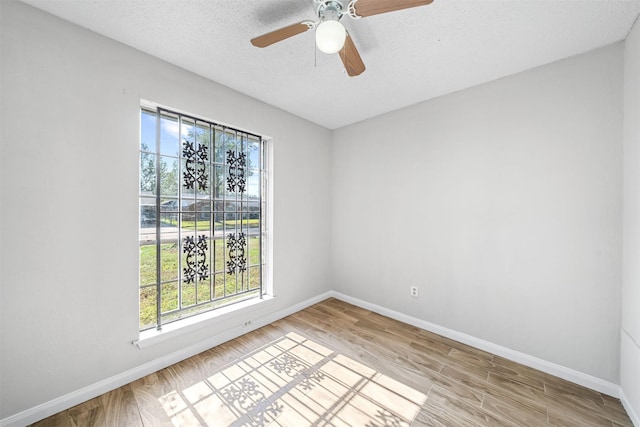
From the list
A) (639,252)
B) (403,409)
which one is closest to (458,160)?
(639,252)

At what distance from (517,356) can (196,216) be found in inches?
127

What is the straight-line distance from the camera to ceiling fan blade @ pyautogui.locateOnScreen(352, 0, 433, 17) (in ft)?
3.72

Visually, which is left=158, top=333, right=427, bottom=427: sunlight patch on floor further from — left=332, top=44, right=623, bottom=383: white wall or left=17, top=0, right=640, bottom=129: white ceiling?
left=17, top=0, right=640, bottom=129: white ceiling

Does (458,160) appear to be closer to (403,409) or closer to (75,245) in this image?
(403,409)

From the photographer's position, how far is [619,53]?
1.74 meters

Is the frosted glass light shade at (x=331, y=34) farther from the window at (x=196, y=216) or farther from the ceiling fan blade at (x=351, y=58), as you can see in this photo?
the window at (x=196, y=216)

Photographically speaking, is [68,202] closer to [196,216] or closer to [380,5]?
[196,216]

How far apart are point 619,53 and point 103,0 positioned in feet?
11.5

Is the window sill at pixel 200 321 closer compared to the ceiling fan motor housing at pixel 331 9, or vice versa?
the ceiling fan motor housing at pixel 331 9

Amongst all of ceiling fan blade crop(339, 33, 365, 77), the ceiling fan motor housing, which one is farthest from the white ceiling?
ceiling fan blade crop(339, 33, 365, 77)

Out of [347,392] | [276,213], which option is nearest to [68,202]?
[276,213]

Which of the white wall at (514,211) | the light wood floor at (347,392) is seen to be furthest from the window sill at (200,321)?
the white wall at (514,211)

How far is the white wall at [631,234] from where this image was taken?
1.52 meters

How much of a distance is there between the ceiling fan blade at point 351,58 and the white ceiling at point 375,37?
0.81ft
